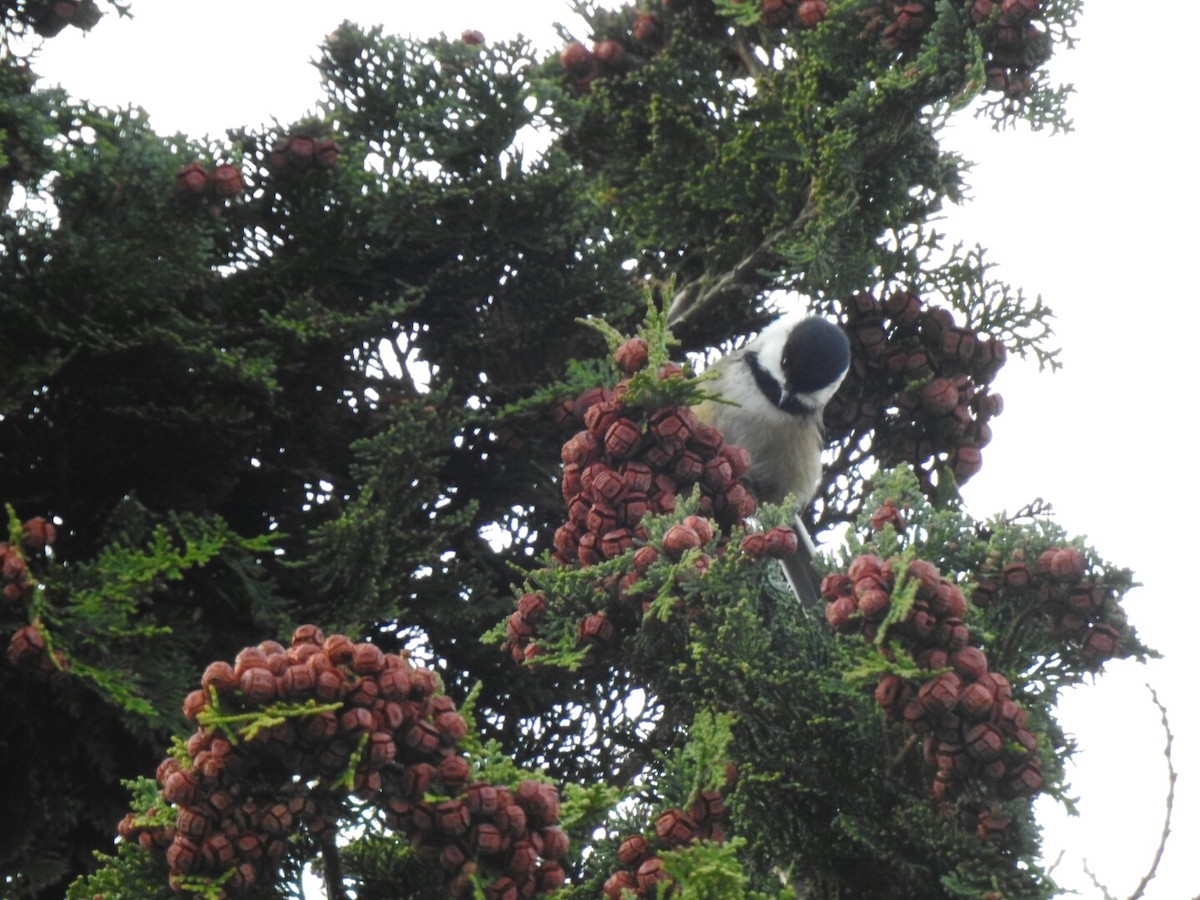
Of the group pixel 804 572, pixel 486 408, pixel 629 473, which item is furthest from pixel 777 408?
pixel 629 473

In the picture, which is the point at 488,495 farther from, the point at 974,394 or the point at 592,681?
the point at 974,394

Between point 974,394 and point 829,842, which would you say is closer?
point 829,842

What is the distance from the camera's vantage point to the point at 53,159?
2.53 meters

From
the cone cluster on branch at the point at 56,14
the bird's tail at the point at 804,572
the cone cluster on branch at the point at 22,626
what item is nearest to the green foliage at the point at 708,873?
the cone cluster on branch at the point at 22,626

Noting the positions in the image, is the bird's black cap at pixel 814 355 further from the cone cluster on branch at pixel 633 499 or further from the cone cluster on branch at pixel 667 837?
the cone cluster on branch at pixel 667 837

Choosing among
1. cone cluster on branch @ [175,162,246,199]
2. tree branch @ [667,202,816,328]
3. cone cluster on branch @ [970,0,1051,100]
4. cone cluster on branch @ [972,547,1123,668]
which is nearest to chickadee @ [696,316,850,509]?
tree branch @ [667,202,816,328]

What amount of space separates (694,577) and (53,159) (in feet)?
4.22

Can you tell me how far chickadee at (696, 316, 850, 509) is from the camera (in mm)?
3031

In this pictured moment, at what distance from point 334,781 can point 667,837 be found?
381 mm

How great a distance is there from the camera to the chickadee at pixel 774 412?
9.95ft

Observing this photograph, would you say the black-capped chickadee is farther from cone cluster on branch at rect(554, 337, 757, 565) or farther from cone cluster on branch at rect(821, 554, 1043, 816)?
cone cluster on branch at rect(821, 554, 1043, 816)

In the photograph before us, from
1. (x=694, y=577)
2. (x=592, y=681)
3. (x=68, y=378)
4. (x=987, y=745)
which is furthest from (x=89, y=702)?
(x=987, y=745)

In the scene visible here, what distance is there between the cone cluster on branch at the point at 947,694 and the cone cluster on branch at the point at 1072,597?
0.23m

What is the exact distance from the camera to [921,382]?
8.93ft
